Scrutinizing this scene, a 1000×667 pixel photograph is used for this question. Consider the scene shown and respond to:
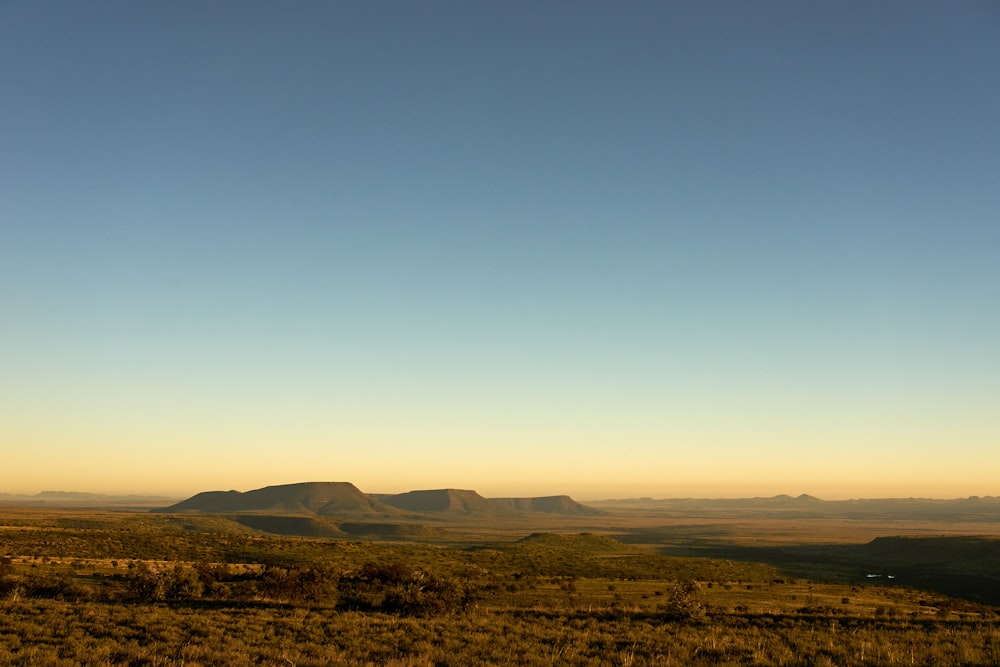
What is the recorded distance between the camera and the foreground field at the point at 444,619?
62.3ft

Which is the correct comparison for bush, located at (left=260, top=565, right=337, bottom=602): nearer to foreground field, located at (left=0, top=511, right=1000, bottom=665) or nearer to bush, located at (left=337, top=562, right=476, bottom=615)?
foreground field, located at (left=0, top=511, right=1000, bottom=665)

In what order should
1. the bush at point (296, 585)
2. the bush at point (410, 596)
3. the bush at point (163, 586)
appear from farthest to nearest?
the bush at point (296, 585), the bush at point (163, 586), the bush at point (410, 596)

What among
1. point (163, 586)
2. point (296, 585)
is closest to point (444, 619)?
point (296, 585)

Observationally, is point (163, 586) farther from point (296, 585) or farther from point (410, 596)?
point (410, 596)

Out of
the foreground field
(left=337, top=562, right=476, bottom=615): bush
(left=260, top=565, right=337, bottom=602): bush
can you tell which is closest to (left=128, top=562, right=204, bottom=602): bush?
the foreground field

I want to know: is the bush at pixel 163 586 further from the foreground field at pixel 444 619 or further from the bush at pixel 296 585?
the bush at pixel 296 585

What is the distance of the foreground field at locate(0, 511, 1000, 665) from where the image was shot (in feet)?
62.3

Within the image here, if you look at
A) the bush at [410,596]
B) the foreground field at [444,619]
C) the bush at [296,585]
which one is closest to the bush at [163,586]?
the foreground field at [444,619]

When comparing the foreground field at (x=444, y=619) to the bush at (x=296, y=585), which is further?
the bush at (x=296, y=585)

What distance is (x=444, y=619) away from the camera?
27078 millimetres

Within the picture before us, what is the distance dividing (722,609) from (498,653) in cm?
1986

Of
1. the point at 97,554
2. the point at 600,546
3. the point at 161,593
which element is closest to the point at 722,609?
the point at 161,593

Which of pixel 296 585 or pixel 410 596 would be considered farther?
pixel 296 585

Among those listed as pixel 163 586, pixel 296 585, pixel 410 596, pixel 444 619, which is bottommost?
pixel 296 585
